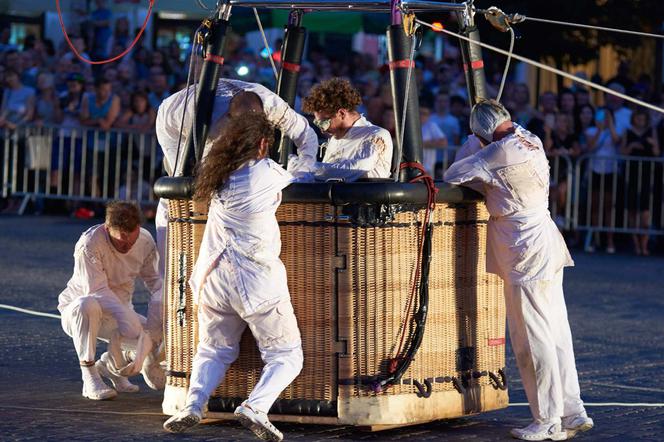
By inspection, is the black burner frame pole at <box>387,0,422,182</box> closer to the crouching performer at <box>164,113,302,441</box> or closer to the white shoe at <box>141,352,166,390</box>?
the crouching performer at <box>164,113,302,441</box>

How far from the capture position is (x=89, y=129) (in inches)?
760

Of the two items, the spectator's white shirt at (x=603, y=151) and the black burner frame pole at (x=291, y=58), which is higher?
the black burner frame pole at (x=291, y=58)

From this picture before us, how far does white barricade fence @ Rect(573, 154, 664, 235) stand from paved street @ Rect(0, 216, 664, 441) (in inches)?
45.0

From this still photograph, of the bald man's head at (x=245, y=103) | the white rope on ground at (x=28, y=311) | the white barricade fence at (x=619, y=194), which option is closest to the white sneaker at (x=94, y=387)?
the bald man's head at (x=245, y=103)

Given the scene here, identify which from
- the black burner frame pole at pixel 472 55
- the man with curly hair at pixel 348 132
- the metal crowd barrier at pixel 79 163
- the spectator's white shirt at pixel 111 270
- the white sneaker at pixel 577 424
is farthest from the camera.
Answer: the metal crowd barrier at pixel 79 163

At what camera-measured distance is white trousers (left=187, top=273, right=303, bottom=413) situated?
7.66 metres

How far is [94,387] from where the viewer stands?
899 centimetres

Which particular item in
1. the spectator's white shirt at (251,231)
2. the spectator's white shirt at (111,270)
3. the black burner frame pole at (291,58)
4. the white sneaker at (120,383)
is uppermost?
the black burner frame pole at (291,58)

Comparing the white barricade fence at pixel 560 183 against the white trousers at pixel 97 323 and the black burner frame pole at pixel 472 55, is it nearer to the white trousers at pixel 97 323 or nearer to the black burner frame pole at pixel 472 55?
the black burner frame pole at pixel 472 55

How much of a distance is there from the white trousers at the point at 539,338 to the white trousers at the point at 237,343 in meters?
1.15

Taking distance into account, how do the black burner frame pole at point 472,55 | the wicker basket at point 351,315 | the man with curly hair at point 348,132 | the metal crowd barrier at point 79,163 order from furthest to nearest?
the metal crowd barrier at point 79,163 < the black burner frame pole at point 472,55 < the man with curly hair at point 348,132 < the wicker basket at point 351,315

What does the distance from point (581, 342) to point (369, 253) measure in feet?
14.1

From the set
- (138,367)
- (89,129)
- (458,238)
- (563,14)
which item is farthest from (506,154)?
(563,14)

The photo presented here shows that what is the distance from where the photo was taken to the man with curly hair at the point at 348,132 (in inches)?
328
